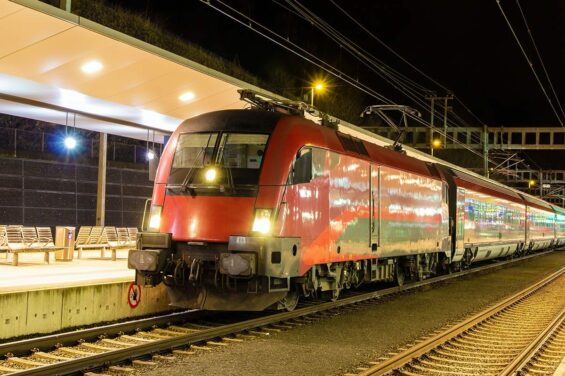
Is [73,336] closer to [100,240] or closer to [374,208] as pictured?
[374,208]

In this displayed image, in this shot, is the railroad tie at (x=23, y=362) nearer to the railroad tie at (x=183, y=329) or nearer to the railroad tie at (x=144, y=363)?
the railroad tie at (x=144, y=363)

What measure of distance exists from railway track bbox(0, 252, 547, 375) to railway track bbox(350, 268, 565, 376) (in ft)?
7.63

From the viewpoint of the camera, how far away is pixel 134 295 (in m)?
10.6

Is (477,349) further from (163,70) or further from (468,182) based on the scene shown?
(468,182)

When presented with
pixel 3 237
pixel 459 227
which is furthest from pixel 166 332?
pixel 459 227

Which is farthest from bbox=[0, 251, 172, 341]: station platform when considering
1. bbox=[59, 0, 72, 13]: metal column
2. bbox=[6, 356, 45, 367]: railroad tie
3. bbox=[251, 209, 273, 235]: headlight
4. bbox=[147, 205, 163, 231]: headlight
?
bbox=[59, 0, 72, 13]: metal column

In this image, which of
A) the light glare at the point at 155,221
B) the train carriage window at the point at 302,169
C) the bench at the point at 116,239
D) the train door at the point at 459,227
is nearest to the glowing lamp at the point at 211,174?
the light glare at the point at 155,221

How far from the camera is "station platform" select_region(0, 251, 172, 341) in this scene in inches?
339

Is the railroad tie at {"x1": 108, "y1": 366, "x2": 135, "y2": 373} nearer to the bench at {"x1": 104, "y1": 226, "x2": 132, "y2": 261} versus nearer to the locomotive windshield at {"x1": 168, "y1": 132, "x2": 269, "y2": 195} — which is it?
the locomotive windshield at {"x1": 168, "y1": 132, "x2": 269, "y2": 195}

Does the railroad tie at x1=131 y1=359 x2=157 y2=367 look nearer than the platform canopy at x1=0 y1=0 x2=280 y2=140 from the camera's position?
Yes

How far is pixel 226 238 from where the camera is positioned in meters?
9.43

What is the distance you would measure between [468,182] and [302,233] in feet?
42.7

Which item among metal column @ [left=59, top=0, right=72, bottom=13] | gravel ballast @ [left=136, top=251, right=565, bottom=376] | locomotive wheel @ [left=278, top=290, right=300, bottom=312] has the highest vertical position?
metal column @ [left=59, top=0, right=72, bottom=13]

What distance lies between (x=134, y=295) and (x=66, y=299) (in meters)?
1.48
